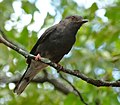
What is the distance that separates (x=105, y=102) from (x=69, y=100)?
21.6 inches

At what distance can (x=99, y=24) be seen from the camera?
579cm

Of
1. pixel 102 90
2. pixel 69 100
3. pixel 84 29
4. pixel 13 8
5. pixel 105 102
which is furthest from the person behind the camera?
pixel 84 29

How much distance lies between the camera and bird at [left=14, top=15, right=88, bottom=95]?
15.7ft

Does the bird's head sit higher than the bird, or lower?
higher

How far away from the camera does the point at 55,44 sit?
15.7 feet

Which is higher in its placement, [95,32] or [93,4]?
[93,4]

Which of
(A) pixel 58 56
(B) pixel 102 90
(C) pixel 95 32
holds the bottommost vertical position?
(B) pixel 102 90

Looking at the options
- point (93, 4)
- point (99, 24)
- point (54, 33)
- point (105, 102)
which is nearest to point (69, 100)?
point (105, 102)

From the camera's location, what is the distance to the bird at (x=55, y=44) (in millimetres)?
4797

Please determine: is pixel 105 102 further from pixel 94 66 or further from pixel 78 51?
pixel 78 51

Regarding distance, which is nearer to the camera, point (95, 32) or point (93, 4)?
point (93, 4)

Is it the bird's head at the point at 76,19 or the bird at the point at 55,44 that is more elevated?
the bird's head at the point at 76,19

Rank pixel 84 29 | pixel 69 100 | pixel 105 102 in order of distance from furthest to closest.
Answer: pixel 84 29 → pixel 105 102 → pixel 69 100

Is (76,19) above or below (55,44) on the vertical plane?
above
